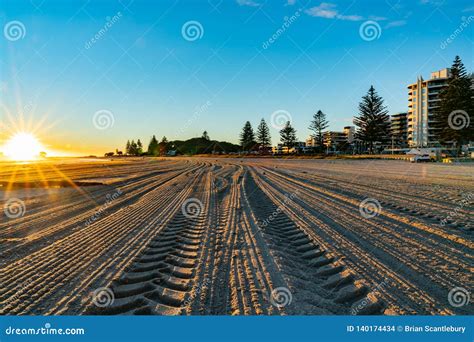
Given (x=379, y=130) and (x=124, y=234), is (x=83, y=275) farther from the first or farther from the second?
(x=379, y=130)

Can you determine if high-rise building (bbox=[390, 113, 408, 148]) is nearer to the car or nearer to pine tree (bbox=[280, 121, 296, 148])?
pine tree (bbox=[280, 121, 296, 148])

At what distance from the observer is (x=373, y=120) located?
65.7 m

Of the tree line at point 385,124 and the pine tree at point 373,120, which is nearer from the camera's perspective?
the tree line at point 385,124

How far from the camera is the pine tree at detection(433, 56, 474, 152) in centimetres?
4484

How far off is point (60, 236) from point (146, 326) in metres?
3.66

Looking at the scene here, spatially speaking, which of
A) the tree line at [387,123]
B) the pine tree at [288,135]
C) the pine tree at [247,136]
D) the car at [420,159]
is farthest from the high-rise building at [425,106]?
the car at [420,159]

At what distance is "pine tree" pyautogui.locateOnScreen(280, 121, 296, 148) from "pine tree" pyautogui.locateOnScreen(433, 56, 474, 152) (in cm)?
4037

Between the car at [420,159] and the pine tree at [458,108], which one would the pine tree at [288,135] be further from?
the car at [420,159]

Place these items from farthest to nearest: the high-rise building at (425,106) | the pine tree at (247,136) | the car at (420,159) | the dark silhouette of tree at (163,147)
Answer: the dark silhouette of tree at (163,147), the pine tree at (247,136), the high-rise building at (425,106), the car at (420,159)

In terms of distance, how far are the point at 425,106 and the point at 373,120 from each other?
33.0 metres

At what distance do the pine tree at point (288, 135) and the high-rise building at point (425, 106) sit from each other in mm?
37494

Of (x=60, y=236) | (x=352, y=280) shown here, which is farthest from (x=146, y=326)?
(x=60, y=236)

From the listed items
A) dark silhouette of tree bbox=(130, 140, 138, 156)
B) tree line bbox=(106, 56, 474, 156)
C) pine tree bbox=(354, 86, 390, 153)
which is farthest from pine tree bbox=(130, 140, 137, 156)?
pine tree bbox=(354, 86, 390, 153)

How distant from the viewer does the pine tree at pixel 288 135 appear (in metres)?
83.1
